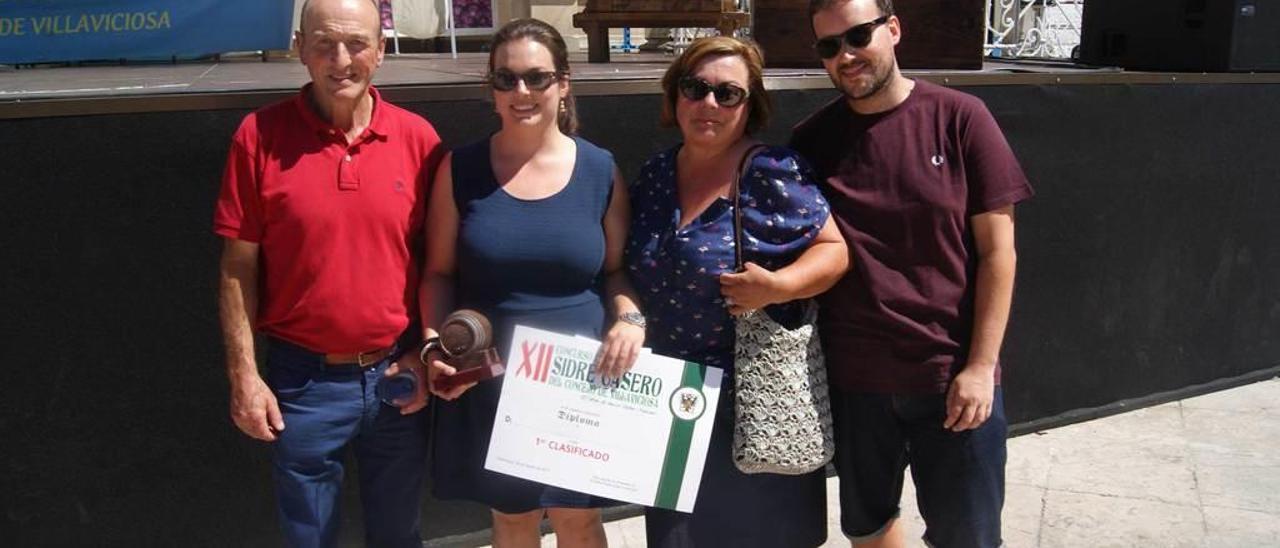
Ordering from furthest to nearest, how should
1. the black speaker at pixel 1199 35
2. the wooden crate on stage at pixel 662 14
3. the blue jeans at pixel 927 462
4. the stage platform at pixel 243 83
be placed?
the wooden crate on stage at pixel 662 14 < the black speaker at pixel 1199 35 < the stage platform at pixel 243 83 < the blue jeans at pixel 927 462

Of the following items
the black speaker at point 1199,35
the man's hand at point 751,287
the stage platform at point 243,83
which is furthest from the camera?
the black speaker at point 1199,35

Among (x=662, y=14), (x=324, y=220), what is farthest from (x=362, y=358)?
(x=662, y=14)

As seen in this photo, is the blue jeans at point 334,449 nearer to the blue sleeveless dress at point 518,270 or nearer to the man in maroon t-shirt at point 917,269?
the blue sleeveless dress at point 518,270

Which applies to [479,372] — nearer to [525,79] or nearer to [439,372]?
[439,372]

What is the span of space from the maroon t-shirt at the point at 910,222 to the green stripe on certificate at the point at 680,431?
0.40m

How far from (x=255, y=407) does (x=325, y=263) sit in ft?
1.25

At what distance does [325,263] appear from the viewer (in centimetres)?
230

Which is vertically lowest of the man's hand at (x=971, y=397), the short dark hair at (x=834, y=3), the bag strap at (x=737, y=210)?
the man's hand at (x=971, y=397)

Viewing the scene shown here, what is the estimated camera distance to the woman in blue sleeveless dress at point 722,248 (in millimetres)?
2311

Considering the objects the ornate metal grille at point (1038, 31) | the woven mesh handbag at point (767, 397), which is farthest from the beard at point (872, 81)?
the ornate metal grille at point (1038, 31)

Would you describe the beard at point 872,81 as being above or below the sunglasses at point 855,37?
below

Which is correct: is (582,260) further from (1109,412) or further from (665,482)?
(1109,412)

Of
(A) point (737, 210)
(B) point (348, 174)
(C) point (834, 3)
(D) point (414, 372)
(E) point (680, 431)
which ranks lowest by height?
(E) point (680, 431)

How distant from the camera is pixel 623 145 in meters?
3.68
